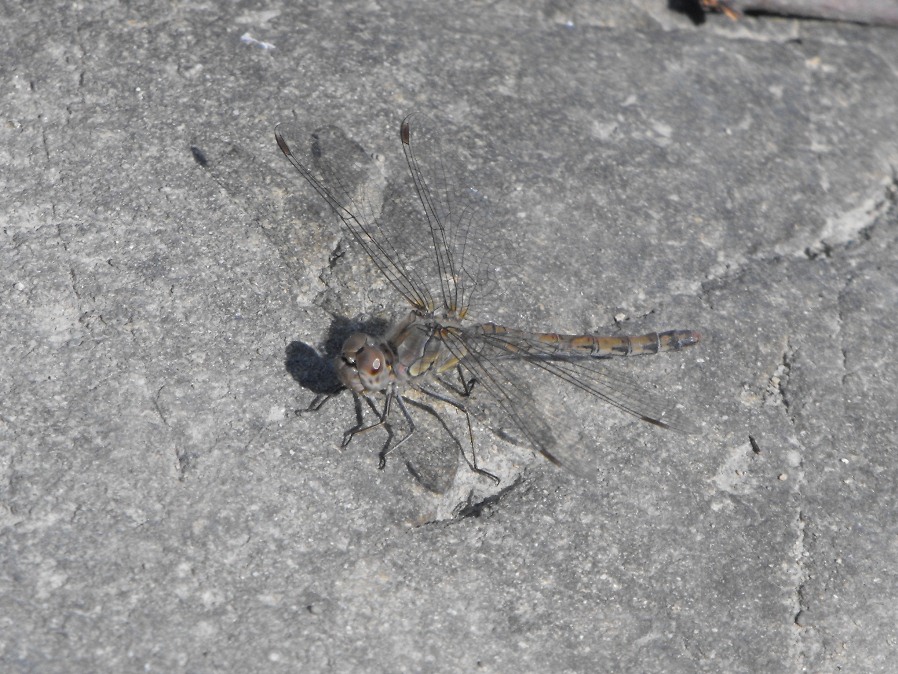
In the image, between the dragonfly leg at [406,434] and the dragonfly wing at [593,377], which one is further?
the dragonfly wing at [593,377]

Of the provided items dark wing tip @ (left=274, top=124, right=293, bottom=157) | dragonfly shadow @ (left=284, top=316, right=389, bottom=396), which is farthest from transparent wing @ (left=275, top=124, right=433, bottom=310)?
dragonfly shadow @ (left=284, top=316, right=389, bottom=396)

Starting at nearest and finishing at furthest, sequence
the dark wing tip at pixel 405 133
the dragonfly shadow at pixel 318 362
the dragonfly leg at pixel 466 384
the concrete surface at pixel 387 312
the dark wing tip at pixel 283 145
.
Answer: the concrete surface at pixel 387 312, the dragonfly shadow at pixel 318 362, the dragonfly leg at pixel 466 384, the dark wing tip at pixel 283 145, the dark wing tip at pixel 405 133

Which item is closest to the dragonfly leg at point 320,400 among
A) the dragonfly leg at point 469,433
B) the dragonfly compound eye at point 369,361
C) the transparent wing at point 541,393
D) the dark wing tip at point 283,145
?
the dragonfly compound eye at point 369,361

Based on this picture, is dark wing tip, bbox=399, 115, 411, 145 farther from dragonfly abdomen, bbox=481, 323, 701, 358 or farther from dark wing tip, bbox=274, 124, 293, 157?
dragonfly abdomen, bbox=481, 323, 701, 358

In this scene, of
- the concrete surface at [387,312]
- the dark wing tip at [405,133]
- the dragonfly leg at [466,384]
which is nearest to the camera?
the concrete surface at [387,312]

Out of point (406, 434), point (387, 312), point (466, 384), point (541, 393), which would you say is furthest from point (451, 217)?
point (406, 434)

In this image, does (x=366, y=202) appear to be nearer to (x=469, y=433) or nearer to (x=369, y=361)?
(x=369, y=361)

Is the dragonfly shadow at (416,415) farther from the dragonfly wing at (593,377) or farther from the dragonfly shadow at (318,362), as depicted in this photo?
the dragonfly wing at (593,377)
